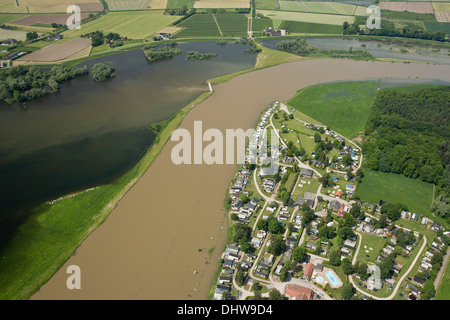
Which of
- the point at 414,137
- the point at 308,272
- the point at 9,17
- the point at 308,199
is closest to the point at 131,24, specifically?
the point at 9,17

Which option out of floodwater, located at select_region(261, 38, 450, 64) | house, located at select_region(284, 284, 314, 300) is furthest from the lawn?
floodwater, located at select_region(261, 38, 450, 64)

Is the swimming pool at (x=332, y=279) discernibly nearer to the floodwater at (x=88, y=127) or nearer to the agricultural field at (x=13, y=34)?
the floodwater at (x=88, y=127)

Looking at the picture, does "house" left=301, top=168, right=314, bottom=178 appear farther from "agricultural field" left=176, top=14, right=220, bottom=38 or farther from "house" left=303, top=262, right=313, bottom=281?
"agricultural field" left=176, top=14, right=220, bottom=38

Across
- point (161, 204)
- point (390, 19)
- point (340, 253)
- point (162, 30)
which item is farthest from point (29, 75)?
point (390, 19)

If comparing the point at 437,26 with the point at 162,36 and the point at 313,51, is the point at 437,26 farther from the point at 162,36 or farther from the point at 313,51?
the point at 162,36

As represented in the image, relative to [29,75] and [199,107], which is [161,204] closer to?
[199,107]
